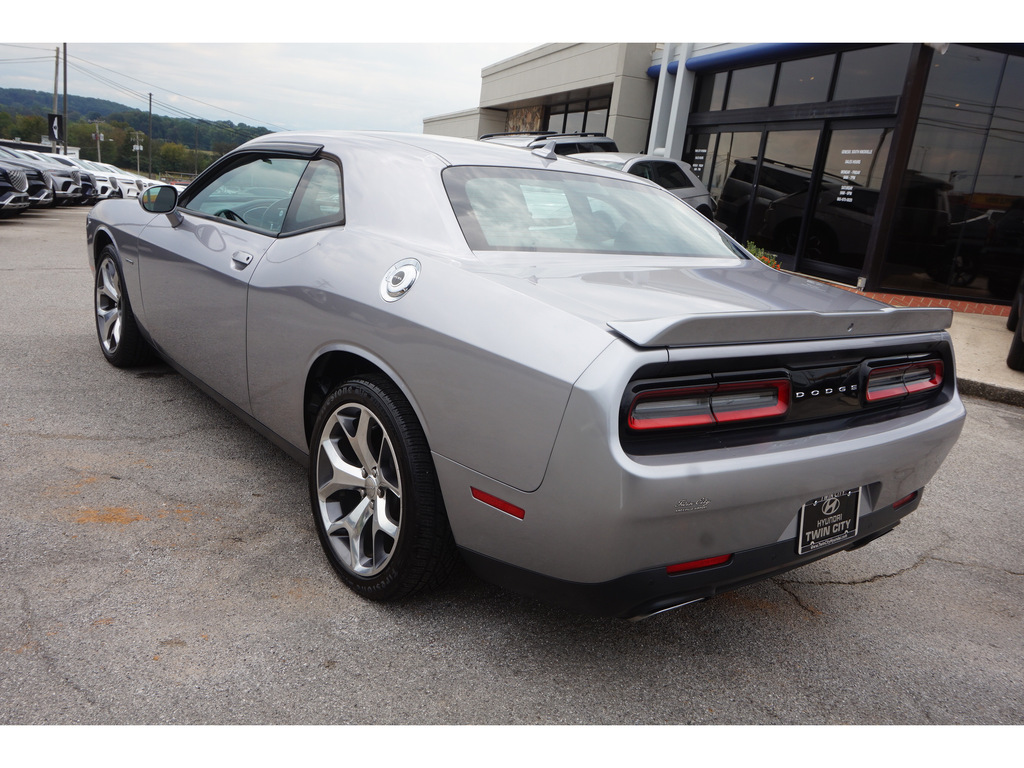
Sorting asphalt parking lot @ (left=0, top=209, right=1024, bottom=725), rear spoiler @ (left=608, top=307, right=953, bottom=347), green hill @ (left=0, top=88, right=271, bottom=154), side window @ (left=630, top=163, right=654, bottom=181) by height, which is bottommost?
asphalt parking lot @ (left=0, top=209, right=1024, bottom=725)

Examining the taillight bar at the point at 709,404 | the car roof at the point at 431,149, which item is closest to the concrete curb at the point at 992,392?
the car roof at the point at 431,149

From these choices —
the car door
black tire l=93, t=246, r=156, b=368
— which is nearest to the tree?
black tire l=93, t=246, r=156, b=368

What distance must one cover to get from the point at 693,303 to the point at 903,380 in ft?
2.83

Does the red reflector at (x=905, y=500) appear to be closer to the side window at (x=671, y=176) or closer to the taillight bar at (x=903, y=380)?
the taillight bar at (x=903, y=380)

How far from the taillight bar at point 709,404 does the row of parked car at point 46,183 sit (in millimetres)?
15543

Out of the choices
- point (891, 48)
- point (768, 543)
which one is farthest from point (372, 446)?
point (891, 48)

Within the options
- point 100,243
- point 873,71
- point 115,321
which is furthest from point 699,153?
point 115,321

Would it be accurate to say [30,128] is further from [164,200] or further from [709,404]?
[709,404]

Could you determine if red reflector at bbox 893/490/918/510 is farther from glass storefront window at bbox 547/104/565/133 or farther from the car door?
glass storefront window at bbox 547/104/565/133

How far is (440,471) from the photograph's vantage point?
215 cm

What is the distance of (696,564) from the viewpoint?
196 cm

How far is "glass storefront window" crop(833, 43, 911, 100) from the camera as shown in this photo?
10781 mm

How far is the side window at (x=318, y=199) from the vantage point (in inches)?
112

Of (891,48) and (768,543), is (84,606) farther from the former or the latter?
(891,48)
